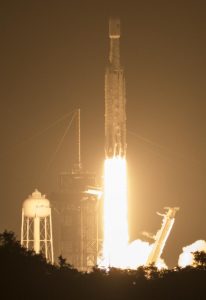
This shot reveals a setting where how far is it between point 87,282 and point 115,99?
36620 millimetres

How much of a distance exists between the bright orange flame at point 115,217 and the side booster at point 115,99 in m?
1.19

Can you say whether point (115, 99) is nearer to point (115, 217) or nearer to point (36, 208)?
point (115, 217)

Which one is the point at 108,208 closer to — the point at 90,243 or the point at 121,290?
the point at 90,243

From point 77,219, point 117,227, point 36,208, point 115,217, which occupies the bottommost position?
point 117,227

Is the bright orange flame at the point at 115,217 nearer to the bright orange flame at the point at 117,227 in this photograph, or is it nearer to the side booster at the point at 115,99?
the bright orange flame at the point at 117,227

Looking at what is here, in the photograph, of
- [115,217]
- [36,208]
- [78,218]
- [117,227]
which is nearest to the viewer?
[115,217]

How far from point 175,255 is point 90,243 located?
53.3 feet

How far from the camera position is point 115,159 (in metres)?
84.4

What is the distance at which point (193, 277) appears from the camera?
158ft

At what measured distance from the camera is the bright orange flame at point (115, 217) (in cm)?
8557

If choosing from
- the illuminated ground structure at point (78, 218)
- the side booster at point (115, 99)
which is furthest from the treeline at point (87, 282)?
the illuminated ground structure at point (78, 218)

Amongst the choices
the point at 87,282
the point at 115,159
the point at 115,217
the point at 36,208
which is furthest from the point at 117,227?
the point at 87,282

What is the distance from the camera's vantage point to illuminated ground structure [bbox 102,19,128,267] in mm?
83188

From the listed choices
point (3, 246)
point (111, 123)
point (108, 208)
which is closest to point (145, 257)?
point (108, 208)
